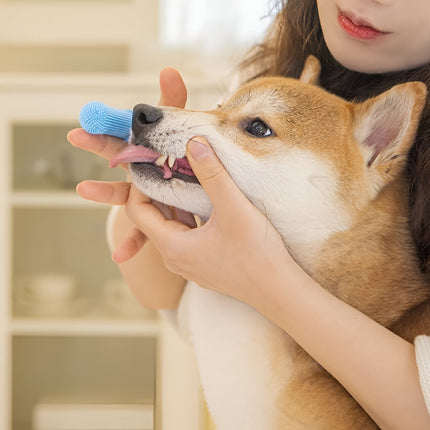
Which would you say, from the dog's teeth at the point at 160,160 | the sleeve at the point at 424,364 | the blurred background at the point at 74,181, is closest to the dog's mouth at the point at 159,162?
the dog's teeth at the point at 160,160

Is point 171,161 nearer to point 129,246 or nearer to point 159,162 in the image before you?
point 159,162

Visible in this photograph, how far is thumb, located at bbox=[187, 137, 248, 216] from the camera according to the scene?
69 centimetres

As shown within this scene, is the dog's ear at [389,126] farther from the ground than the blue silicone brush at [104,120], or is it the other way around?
the dog's ear at [389,126]

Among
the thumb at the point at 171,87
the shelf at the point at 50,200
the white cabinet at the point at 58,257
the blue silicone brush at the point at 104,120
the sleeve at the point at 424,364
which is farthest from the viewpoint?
the shelf at the point at 50,200

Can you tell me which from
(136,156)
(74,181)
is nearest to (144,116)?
(136,156)

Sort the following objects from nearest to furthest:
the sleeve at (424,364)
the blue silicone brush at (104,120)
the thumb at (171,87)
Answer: the sleeve at (424,364), the blue silicone brush at (104,120), the thumb at (171,87)

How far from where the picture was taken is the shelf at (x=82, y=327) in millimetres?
2047

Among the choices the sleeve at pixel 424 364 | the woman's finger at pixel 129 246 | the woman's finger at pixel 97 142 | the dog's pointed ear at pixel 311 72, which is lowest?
the woman's finger at pixel 129 246

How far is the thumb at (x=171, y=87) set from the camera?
896 millimetres

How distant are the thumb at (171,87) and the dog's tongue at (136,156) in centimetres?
18

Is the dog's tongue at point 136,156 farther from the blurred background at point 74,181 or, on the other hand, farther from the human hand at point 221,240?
the blurred background at point 74,181

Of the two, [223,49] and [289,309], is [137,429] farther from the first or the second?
[223,49]

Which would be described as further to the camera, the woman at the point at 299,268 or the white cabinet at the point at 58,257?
the white cabinet at the point at 58,257

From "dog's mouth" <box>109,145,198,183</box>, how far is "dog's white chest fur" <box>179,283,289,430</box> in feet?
0.64
